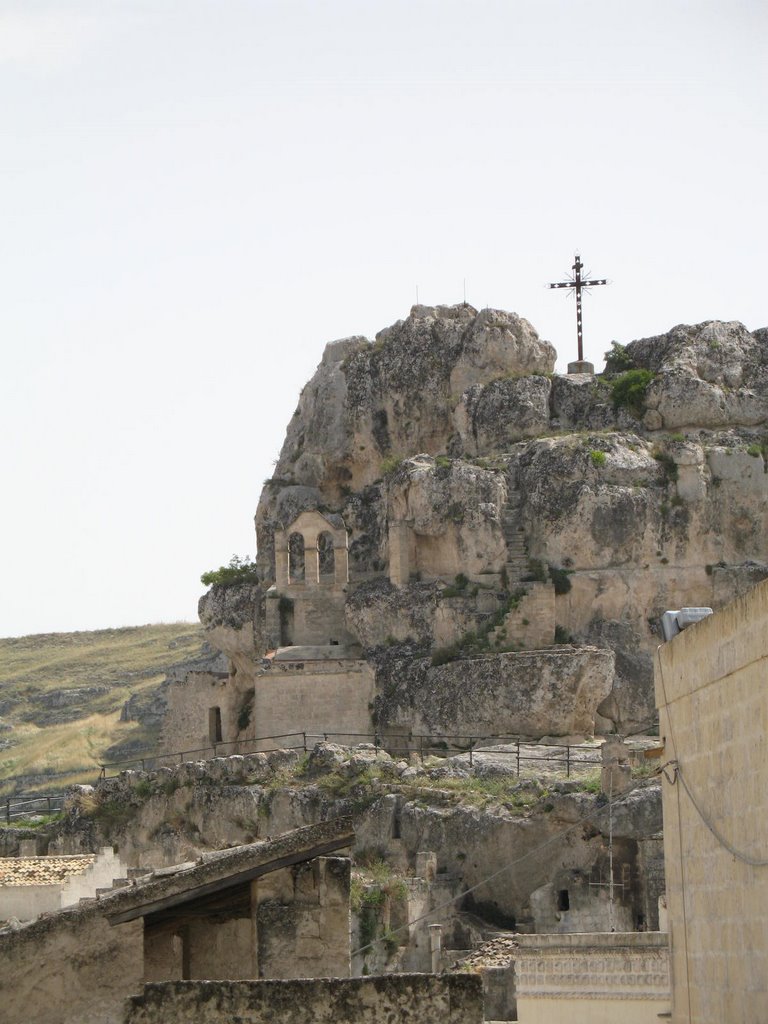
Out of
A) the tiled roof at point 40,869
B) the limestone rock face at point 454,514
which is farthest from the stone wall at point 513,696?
the tiled roof at point 40,869

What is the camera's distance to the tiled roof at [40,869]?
38.6m

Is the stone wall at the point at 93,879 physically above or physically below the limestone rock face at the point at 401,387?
below

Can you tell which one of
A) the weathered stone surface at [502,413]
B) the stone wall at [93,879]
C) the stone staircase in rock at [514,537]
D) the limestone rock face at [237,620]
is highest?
the weathered stone surface at [502,413]

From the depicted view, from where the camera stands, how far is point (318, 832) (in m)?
24.6

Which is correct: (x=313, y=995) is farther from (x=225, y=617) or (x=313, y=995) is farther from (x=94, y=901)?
(x=225, y=617)

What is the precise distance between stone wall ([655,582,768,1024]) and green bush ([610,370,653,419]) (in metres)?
40.4

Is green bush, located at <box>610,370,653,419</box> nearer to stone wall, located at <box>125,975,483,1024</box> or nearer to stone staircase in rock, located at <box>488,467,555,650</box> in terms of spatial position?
stone staircase in rock, located at <box>488,467,555,650</box>

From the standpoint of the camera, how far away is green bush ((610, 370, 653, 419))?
225 ft

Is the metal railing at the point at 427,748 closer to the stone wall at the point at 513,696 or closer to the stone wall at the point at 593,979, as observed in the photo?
the stone wall at the point at 513,696

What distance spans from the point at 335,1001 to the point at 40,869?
19.4 m

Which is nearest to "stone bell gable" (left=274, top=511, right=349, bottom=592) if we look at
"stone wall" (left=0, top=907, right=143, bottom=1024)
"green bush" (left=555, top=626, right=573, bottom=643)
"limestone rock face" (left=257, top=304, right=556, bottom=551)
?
"limestone rock face" (left=257, top=304, right=556, bottom=551)

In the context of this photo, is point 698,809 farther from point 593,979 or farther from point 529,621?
point 529,621

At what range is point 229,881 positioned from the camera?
79.5 ft

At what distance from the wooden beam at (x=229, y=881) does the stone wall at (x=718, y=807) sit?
13.4 ft
